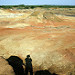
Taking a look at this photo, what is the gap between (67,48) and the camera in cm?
775

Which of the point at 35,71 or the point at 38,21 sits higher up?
the point at 38,21

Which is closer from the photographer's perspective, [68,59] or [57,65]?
[57,65]

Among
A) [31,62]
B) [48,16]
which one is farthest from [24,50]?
[48,16]

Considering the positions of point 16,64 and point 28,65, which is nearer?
point 28,65

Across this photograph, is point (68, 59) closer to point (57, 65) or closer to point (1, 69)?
point (57, 65)

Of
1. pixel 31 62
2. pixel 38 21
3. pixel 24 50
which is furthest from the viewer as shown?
pixel 38 21

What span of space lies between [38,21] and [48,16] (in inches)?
125

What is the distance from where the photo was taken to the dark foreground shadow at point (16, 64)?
219 inches

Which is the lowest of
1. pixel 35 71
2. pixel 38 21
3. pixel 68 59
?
pixel 35 71

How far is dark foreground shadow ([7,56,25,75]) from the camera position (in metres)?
5.56

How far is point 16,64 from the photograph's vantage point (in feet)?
20.5

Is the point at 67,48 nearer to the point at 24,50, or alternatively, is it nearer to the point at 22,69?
the point at 24,50

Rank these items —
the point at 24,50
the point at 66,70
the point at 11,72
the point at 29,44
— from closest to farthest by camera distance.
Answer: the point at 11,72, the point at 66,70, the point at 24,50, the point at 29,44

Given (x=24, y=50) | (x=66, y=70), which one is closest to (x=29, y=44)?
(x=24, y=50)
